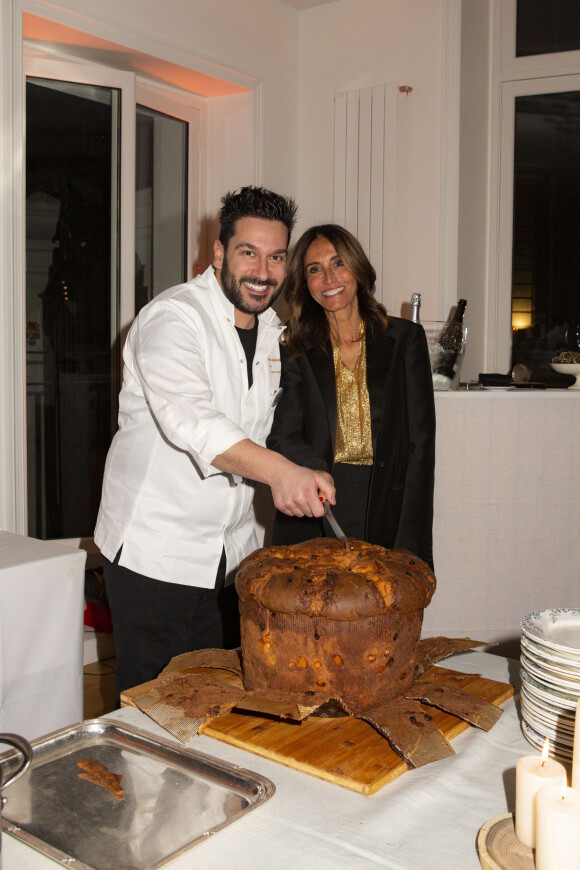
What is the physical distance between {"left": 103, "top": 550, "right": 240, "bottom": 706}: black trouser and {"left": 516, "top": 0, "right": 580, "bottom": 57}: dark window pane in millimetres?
2695

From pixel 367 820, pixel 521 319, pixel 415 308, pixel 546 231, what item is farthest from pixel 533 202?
pixel 367 820

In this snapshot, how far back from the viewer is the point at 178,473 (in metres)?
1.59

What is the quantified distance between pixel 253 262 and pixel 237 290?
7cm

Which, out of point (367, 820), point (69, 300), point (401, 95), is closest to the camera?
point (367, 820)

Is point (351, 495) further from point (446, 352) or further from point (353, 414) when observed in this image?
point (446, 352)

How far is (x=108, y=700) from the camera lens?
8.80 feet

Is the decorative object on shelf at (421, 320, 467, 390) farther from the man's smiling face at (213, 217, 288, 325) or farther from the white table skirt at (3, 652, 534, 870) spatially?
the white table skirt at (3, 652, 534, 870)

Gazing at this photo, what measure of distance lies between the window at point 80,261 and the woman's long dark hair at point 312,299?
3.44ft

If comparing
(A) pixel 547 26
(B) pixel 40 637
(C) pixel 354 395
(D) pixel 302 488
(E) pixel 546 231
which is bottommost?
(B) pixel 40 637

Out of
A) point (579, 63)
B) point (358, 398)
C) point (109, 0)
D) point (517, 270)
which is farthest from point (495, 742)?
point (579, 63)

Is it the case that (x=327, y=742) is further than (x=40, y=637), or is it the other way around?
(x=40, y=637)

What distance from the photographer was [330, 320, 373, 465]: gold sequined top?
1999mm

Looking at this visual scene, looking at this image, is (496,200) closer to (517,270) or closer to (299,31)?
(517,270)

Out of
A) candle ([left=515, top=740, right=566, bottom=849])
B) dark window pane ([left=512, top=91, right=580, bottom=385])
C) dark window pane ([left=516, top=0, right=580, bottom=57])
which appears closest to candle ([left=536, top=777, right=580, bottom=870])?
candle ([left=515, top=740, right=566, bottom=849])
